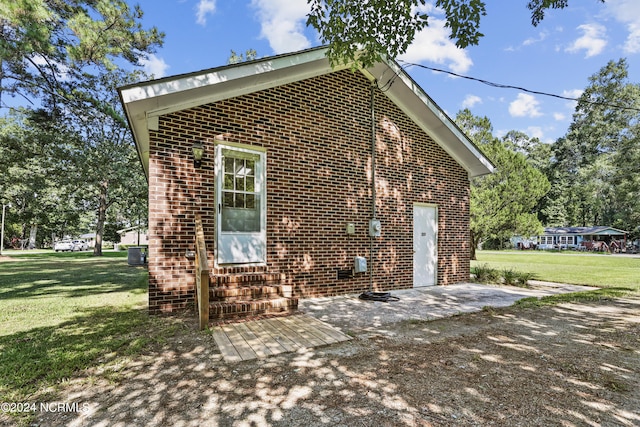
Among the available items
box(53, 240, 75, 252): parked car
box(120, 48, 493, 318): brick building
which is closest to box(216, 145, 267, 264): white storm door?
box(120, 48, 493, 318): brick building

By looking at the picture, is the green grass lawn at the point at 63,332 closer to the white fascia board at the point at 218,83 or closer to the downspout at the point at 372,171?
the white fascia board at the point at 218,83

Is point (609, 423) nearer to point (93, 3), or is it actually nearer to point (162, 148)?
point (162, 148)

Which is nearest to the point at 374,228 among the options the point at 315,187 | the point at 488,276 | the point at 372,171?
the point at 372,171

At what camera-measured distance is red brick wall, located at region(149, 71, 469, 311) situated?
5.32 m

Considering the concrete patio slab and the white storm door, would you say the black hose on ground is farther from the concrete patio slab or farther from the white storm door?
the white storm door

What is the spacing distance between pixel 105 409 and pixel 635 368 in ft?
16.3

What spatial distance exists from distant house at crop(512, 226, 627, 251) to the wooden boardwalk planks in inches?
1620

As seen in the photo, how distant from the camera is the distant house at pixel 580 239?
119ft

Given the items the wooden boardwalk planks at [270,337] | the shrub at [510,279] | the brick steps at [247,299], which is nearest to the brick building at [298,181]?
the brick steps at [247,299]

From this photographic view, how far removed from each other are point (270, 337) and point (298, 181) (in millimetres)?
3391

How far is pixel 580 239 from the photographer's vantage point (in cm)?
3997

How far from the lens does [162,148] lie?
529cm

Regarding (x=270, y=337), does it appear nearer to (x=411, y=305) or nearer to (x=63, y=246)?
(x=411, y=305)

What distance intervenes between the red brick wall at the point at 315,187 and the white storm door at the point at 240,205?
0.16 m
